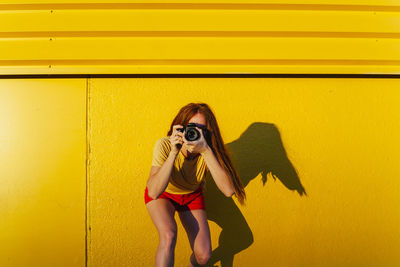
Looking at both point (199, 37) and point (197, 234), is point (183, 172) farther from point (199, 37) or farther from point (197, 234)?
point (199, 37)

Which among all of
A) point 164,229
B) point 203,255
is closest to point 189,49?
point 164,229

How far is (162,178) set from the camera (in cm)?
227

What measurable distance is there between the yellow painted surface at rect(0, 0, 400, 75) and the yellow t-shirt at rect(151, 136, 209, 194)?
652 millimetres

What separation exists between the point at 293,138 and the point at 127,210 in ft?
5.05

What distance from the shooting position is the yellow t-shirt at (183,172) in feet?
8.07

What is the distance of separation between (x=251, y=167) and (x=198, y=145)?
0.70 metres

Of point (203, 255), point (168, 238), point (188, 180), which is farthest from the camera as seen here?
point (188, 180)

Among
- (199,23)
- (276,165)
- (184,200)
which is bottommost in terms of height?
(184,200)

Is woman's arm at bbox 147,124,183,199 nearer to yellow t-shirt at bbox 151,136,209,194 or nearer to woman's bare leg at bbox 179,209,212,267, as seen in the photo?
yellow t-shirt at bbox 151,136,209,194

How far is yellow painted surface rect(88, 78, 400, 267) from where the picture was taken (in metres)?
2.72

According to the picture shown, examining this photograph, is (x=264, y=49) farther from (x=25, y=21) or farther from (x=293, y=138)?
(x=25, y=21)

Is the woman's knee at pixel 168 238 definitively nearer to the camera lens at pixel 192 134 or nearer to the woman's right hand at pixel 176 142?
the woman's right hand at pixel 176 142

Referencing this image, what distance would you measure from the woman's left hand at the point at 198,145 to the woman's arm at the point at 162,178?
4.4 inches

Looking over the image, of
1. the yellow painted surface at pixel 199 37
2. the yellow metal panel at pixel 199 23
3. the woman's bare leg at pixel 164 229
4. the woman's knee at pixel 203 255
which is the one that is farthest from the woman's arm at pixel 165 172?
the yellow metal panel at pixel 199 23
